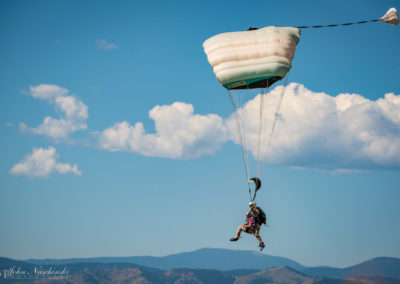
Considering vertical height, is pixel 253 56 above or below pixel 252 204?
above

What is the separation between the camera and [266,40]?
46.9m

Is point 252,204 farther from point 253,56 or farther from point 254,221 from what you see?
point 253,56

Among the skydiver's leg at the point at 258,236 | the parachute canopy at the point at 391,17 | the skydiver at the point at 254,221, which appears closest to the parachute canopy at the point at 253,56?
the parachute canopy at the point at 391,17

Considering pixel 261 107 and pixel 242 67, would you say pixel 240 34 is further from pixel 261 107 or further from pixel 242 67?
pixel 261 107

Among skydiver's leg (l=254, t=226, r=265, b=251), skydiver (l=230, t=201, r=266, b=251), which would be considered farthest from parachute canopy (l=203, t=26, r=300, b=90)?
skydiver's leg (l=254, t=226, r=265, b=251)

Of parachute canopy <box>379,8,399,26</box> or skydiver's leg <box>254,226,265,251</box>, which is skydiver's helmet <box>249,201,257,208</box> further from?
parachute canopy <box>379,8,399,26</box>

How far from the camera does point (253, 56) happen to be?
47188 millimetres


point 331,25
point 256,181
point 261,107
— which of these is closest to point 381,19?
point 331,25

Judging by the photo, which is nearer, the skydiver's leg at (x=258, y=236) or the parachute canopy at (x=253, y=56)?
the skydiver's leg at (x=258, y=236)

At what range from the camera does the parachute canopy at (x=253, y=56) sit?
1836 inches

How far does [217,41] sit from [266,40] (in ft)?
13.7

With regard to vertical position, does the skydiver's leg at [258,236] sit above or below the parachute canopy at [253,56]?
below

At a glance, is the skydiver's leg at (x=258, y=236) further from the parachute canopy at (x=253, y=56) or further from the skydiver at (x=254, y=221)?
the parachute canopy at (x=253, y=56)

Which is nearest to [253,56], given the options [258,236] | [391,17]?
[391,17]
